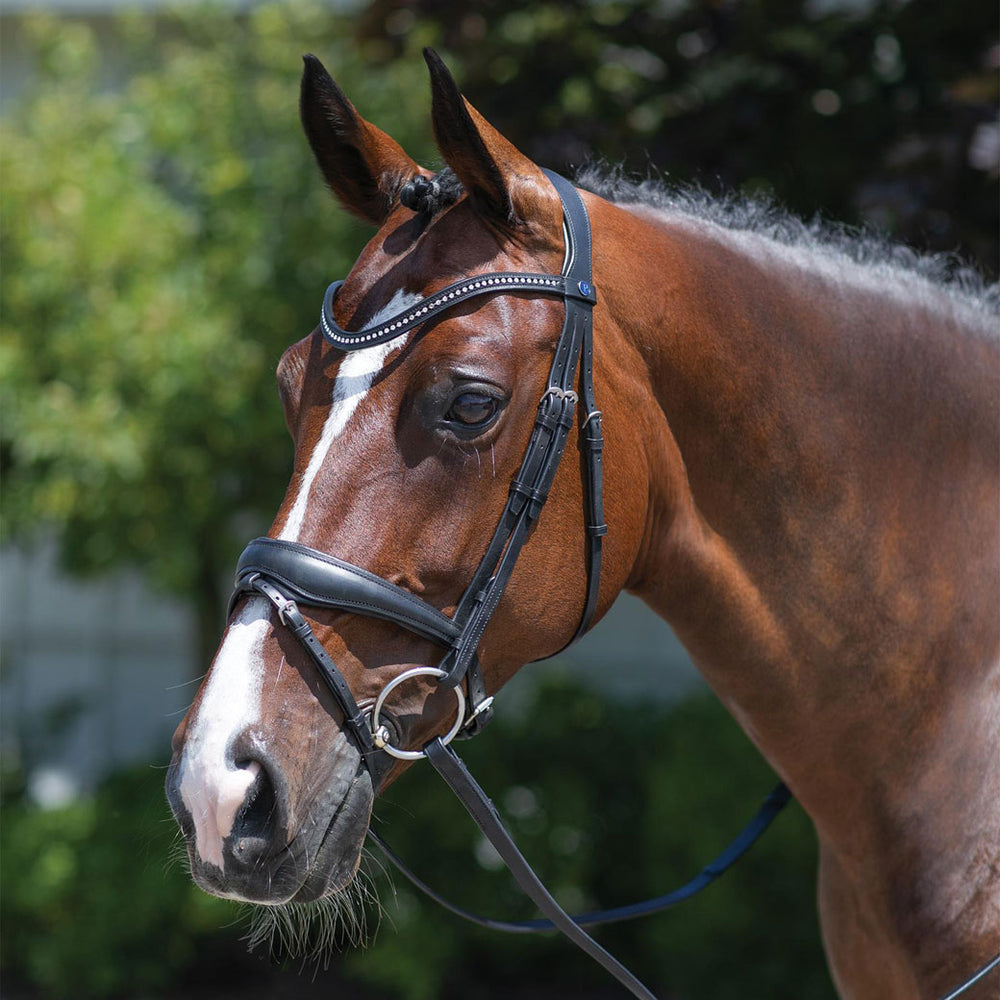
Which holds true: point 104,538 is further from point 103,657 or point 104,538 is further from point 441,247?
point 441,247

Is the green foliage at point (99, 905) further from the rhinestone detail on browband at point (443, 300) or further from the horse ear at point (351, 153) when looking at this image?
the rhinestone detail on browband at point (443, 300)

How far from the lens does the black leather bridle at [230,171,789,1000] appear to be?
1.64 metres

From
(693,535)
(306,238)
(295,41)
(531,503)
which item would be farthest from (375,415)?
(295,41)

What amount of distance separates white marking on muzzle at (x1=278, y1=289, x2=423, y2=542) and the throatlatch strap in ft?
1.34

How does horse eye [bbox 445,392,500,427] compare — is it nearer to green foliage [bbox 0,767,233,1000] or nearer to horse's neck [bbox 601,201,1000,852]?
horse's neck [bbox 601,201,1000,852]

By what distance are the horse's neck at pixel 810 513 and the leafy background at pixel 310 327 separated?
1793 mm

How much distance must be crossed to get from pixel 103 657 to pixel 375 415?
6486 mm

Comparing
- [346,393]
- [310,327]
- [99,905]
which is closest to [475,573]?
[346,393]

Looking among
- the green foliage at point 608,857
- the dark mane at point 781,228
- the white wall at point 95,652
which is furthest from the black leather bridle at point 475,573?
the white wall at point 95,652

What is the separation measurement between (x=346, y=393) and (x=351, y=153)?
0.51m

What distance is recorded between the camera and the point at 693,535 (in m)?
2.02

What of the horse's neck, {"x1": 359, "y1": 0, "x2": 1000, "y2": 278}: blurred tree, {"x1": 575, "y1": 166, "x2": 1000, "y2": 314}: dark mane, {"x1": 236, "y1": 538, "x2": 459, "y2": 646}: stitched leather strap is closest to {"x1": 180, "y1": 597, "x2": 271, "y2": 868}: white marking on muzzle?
{"x1": 236, "y1": 538, "x2": 459, "y2": 646}: stitched leather strap

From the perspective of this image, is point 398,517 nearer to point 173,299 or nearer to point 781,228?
point 781,228

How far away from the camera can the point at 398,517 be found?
5.55 feet
